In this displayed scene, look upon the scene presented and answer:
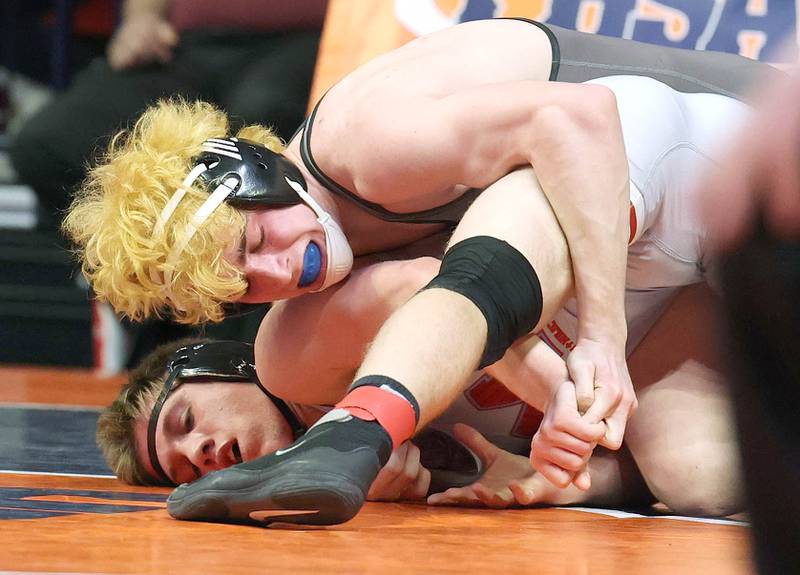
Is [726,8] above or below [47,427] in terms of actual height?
above

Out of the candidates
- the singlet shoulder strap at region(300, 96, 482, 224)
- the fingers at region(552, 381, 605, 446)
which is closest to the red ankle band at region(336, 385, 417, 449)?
the fingers at region(552, 381, 605, 446)

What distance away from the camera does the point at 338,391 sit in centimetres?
229

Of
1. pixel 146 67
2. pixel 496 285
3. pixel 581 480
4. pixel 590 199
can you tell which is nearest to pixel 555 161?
pixel 590 199

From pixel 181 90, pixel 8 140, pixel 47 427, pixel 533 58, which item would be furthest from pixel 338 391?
pixel 8 140

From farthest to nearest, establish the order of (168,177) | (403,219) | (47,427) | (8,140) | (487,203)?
(8,140) < (47,427) < (403,219) < (168,177) < (487,203)

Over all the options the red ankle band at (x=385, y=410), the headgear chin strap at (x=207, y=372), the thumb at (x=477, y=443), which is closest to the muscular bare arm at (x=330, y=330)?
the headgear chin strap at (x=207, y=372)

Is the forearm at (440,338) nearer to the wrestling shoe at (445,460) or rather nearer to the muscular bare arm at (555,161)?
the muscular bare arm at (555,161)

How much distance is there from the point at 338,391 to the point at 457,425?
246 mm

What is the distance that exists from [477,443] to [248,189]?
2.10 ft

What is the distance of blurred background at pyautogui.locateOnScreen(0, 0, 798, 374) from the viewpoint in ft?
11.6

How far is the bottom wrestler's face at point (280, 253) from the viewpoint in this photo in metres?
2.13

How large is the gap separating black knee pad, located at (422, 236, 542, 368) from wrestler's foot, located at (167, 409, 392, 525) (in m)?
0.25

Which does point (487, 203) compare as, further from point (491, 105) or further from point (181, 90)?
point (181, 90)

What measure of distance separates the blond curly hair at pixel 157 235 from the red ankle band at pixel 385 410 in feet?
1.67
